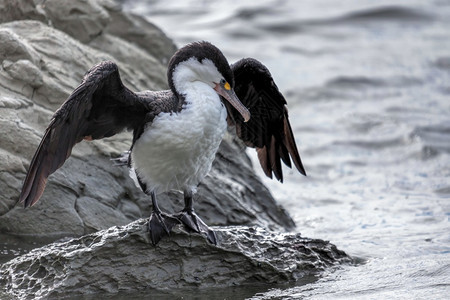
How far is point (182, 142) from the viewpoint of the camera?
5.51 metres

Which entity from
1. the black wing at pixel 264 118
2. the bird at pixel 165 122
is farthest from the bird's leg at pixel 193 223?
the black wing at pixel 264 118

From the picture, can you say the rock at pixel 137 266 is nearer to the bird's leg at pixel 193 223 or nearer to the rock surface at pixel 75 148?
the bird's leg at pixel 193 223

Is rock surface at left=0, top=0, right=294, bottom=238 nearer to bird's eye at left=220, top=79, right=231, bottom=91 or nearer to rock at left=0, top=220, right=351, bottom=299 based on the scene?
rock at left=0, top=220, right=351, bottom=299

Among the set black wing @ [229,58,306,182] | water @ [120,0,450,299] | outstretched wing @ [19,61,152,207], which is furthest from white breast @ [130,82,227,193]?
water @ [120,0,450,299]

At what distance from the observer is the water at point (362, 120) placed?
258 inches

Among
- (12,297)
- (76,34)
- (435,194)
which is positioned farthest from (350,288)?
(76,34)

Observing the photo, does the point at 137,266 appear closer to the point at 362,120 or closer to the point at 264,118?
the point at 264,118

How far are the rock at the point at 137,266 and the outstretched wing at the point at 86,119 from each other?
629mm

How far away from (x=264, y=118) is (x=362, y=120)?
522cm

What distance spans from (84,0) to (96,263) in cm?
386

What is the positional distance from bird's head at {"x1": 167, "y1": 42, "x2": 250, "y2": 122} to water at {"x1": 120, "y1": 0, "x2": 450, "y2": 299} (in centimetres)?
138

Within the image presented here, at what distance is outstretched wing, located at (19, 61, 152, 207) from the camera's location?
16.9ft

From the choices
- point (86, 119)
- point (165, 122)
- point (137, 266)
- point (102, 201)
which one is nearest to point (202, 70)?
point (165, 122)

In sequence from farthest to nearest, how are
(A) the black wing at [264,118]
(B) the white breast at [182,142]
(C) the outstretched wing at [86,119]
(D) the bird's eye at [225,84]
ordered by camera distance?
(A) the black wing at [264,118]
(D) the bird's eye at [225,84]
(B) the white breast at [182,142]
(C) the outstretched wing at [86,119]
